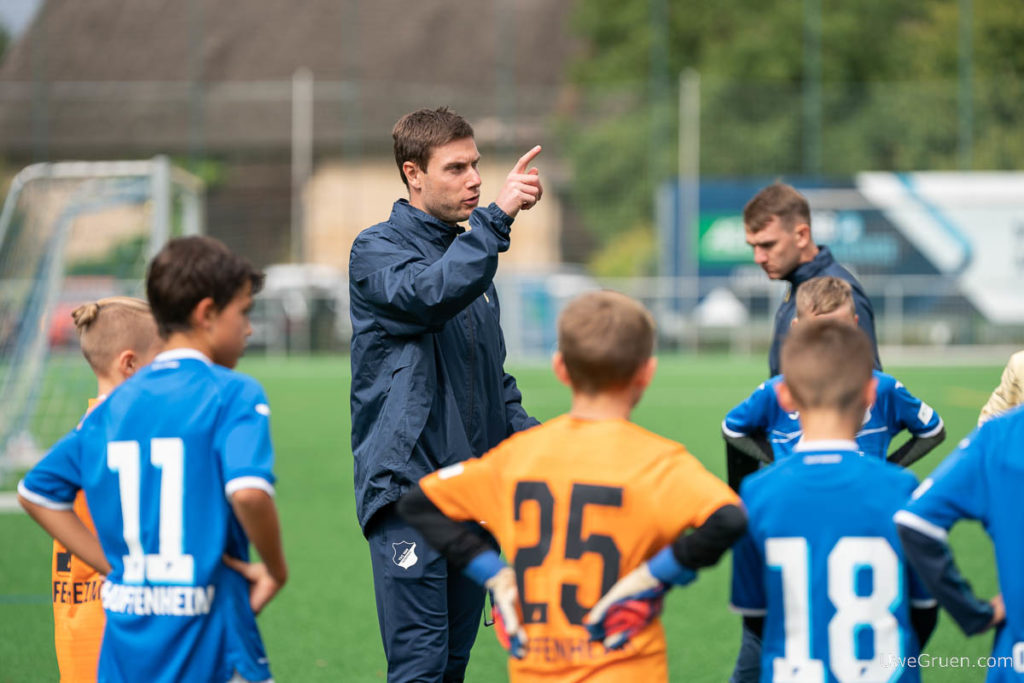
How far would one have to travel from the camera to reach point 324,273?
27906mm

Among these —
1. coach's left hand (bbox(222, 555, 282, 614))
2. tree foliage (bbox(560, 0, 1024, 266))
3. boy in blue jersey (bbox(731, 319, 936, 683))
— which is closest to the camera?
boy in blue jersey (bbox(731, 319, 936, 683))

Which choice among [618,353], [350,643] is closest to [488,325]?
[618,353]

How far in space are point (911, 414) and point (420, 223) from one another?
5.43 feet

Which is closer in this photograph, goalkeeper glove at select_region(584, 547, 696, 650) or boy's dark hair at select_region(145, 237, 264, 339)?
goalkeeper glove at select_region(584, 547, 696, 650)

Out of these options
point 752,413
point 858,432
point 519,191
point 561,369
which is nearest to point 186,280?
point 561,369

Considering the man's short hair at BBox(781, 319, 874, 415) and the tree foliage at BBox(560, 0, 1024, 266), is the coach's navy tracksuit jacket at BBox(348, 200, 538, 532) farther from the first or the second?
the tree foliage at BBox(560, 0, 1024, 266)

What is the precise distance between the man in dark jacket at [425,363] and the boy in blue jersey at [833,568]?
3.57 ft

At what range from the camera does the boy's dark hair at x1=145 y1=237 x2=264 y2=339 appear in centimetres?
267

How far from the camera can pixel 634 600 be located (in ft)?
7.94

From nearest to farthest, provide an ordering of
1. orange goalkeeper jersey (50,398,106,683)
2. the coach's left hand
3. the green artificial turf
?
the coach's left hand < orange goalkeeper jersey (50,398,106,683) < the green artificial turf

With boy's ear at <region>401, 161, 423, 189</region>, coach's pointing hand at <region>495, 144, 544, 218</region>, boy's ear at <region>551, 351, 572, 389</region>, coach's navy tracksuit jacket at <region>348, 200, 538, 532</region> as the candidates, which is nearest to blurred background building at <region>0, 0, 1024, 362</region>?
boy's ear at <region>401, 161, 423, 189</region>

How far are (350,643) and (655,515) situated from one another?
3326mm

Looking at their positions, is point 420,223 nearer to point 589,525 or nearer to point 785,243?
point 589,525

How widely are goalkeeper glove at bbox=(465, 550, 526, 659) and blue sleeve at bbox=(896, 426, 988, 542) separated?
79 centimetres
